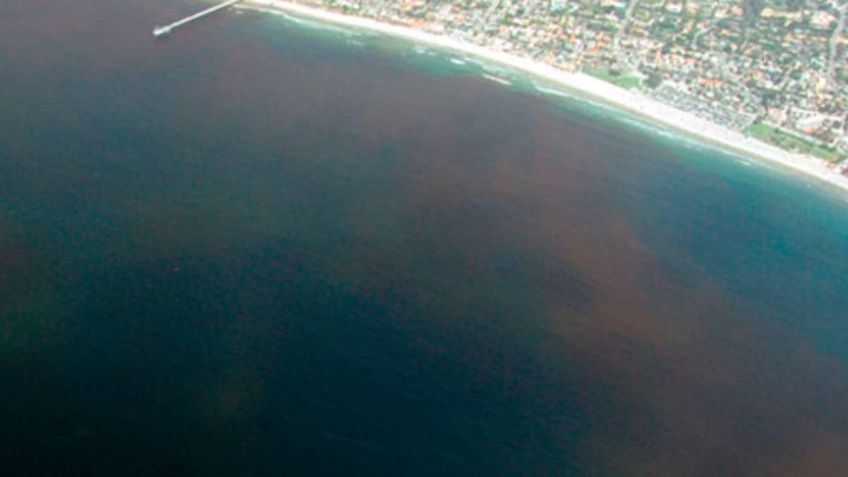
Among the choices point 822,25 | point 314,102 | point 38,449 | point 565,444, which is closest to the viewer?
point 38,449

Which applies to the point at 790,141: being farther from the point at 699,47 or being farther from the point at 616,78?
the point at 616,78

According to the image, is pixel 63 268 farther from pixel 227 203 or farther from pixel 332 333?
pixel 332 333

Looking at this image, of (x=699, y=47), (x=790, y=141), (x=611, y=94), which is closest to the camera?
(x=790, y=141)

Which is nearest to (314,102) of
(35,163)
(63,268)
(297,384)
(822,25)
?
(35,163)

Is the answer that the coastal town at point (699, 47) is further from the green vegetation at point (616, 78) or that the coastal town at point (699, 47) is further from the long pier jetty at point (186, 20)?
the long pier jetty at point (186, 20)

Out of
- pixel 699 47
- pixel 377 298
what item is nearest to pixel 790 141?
pixel 699 47

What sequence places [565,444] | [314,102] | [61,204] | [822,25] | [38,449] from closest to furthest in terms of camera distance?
[38,449] < [565,444] < [61,204] < [314,102] < [822,25]

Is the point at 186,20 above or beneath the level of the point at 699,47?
beneath

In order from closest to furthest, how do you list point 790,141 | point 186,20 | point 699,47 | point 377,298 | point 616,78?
point 377,298 < point 186,20 < point 790,141 < point 616,78 < point 699,47
